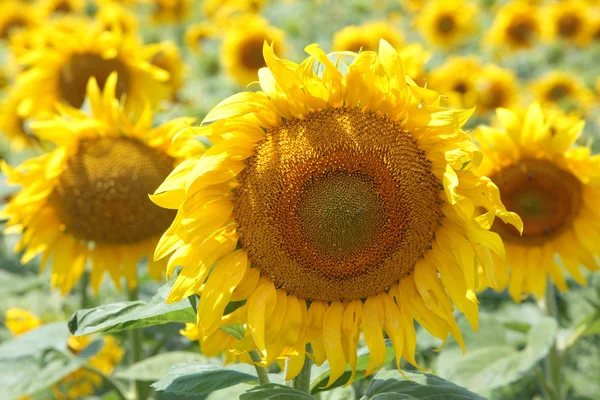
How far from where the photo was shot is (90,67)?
396cm

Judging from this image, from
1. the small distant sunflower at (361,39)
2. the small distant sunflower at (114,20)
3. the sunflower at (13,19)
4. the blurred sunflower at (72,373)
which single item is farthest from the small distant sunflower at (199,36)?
the blurred sunflower at (72,373)

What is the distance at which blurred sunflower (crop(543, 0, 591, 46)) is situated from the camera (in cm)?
705

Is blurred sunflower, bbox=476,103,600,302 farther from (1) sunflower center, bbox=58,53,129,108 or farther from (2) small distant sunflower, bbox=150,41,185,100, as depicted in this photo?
(2) small distant sunflower, bbox=150,41,185,100

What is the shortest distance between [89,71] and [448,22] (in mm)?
4343

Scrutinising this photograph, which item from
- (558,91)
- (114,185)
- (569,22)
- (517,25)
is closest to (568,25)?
(569,22)

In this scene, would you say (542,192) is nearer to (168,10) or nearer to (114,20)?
(114,20)

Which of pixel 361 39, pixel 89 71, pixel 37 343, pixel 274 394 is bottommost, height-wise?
pixel 37 343

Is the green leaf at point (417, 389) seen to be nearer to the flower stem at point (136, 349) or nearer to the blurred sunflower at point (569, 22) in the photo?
the flower stem at point (136, 349)

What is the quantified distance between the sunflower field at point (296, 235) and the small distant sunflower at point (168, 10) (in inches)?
142

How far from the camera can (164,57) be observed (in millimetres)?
5613

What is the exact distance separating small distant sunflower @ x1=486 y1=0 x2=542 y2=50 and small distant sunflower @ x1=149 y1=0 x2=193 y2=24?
132 inches

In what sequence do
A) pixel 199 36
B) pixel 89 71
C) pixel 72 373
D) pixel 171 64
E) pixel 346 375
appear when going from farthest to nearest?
1. pixel 199 36
2. pixel 171 64
3. pixel 89 71
4. pixel 72 373
5. pixel 346 375

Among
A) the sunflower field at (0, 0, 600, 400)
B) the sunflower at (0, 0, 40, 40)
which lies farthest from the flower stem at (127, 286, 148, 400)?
the sunflower at (0, 0, 40, 40)

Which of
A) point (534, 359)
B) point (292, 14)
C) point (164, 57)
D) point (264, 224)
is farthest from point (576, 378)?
point (292, 14)
